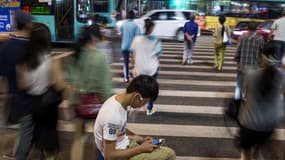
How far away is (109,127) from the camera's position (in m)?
3.18

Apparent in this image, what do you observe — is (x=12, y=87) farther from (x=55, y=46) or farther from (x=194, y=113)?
(x=55, y=46)

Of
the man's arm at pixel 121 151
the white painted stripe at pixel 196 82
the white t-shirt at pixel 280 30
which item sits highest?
the white t-shirt at pixel 280 30

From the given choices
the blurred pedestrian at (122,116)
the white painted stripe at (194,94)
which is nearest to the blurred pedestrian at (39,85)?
the blurred pedestrian at (122,116)

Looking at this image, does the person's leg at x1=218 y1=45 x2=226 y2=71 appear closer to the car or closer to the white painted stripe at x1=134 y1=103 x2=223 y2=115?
the white painted stripe at x1=134 y1=103 x2=223 y2=115

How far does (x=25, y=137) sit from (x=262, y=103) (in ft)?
7.83

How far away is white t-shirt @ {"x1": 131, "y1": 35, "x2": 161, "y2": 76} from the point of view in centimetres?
661

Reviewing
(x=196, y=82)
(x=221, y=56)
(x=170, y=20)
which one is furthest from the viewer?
(x=170, y=20)

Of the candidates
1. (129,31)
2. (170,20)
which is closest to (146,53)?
(129,31)

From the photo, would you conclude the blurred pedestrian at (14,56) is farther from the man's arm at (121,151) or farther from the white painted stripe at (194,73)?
the white painted stripe at (194,73)

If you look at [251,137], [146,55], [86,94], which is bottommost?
[251,137]

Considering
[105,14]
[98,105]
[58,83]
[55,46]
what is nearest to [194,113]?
Answer: [98,105]

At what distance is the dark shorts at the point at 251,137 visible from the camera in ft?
13.0

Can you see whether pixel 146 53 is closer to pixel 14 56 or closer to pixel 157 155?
pixel 14 56

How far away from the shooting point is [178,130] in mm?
6293
